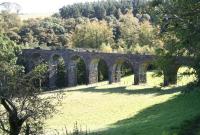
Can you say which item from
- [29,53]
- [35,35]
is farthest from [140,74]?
[35,35]

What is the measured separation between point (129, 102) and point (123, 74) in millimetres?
32303

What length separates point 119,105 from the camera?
47.4 metres

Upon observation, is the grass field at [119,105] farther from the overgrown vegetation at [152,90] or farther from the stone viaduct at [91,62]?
the stone viaduct at [91,62]

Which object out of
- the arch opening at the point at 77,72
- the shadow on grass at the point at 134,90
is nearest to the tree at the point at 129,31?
the arch opening at the point at 77,72

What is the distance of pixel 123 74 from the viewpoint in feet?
265

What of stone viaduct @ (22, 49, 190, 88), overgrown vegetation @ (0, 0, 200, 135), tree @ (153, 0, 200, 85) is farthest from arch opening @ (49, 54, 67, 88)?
tree @ (153, 0, 200, 85)

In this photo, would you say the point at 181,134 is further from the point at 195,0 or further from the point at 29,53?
the point at 29,53

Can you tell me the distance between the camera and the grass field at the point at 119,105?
107 ft

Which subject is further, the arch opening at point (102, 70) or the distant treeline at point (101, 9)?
the distant treeline at point (101, 9)

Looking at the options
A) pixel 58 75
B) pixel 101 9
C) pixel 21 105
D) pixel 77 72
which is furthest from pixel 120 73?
pixel 21 105

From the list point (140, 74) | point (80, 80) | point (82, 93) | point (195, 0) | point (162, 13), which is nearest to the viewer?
point (195, 0)

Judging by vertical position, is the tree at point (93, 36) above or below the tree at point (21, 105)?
above

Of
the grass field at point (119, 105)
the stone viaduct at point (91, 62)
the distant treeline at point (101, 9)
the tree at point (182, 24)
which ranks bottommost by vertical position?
the grass field at point (119, 105)

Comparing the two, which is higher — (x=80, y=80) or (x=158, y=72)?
(x=158, y=72)
